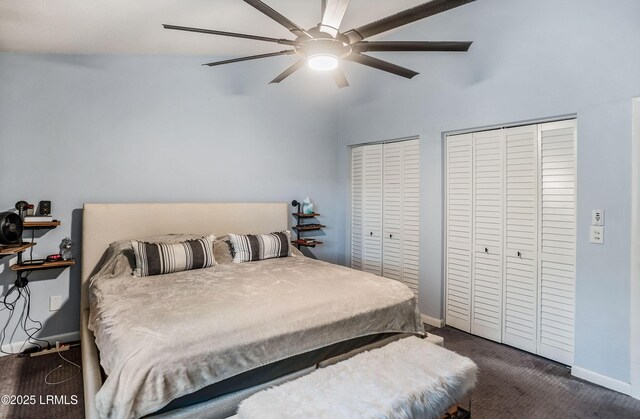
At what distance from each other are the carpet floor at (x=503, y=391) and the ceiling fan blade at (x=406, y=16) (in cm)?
230

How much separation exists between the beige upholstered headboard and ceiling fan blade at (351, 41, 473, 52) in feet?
7.56

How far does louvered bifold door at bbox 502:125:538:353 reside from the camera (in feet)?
9.74

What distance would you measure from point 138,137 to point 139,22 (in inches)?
44.1

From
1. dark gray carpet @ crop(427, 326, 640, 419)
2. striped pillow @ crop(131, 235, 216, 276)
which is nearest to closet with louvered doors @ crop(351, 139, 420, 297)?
dark gray carpet @ crop(427, 326, 640, 419)

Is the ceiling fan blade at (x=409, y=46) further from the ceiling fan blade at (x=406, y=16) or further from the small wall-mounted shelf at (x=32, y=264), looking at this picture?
the small wall-mounted shelf at (x=32, y=264)

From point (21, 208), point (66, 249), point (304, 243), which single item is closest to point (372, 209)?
point (304, 243)

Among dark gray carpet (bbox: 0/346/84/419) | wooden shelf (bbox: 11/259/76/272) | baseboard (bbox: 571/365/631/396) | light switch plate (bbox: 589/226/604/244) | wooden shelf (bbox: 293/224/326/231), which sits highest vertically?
light switch plate (bbox: 589/226/604/244)

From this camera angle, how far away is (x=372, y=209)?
14.5 feet

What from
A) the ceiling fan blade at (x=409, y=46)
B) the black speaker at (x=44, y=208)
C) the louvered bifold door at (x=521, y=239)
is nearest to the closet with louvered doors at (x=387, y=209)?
the louvered bifold door at (x=521, y=239)

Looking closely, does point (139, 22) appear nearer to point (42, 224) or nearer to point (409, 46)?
point (42, 224)

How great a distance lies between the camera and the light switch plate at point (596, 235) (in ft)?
8.22

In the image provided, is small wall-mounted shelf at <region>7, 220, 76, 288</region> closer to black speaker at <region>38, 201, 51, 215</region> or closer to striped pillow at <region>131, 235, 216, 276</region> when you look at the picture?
black speaker at <region>38, 201, 51, 215</region>

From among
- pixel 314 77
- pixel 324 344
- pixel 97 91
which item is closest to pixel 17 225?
pixel 97 91

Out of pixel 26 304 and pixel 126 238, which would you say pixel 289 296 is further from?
pixel 26 304
